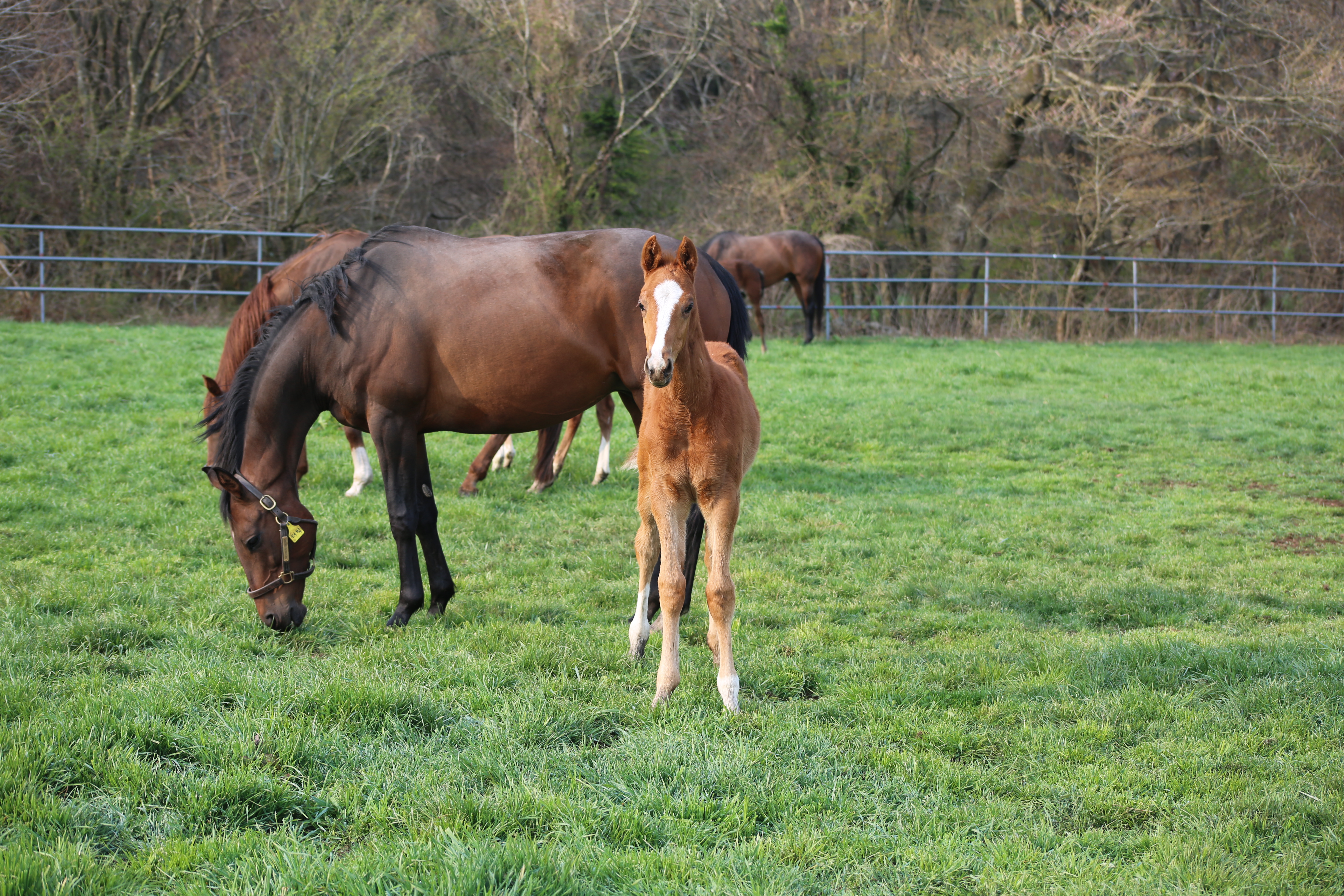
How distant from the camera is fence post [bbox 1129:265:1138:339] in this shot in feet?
62.5

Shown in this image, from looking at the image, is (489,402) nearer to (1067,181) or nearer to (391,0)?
(391,0)

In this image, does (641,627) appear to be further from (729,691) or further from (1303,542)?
(1303,542)

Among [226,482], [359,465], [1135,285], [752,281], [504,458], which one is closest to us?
[226,482]

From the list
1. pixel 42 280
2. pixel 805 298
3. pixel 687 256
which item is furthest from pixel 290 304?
pixel 805 298

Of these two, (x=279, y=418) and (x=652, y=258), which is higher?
(x=652, y=258)

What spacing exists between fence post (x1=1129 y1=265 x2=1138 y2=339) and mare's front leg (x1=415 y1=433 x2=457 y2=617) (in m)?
17.1

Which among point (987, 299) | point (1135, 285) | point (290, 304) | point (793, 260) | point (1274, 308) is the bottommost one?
point (290, 304)

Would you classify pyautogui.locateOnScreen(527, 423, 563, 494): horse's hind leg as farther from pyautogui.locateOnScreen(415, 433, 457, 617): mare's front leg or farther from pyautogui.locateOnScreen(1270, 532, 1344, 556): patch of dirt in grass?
pyautogui.locateOnScreen(1270, 532, 1344, 556): patch of dirt in grass

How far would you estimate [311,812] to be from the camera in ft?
9.35

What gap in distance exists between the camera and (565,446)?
8.16 m

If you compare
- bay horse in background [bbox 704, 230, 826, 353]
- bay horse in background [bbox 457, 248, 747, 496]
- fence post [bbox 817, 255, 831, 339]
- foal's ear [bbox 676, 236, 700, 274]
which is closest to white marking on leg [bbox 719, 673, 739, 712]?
foal's ear [bbox 676, 236, 700, 274]

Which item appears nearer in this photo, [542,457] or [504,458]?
[542,457]

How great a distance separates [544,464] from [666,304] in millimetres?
4321

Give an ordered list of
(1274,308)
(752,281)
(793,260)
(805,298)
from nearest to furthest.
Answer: (752,281), (793,260), (805,298), (1274,308)
